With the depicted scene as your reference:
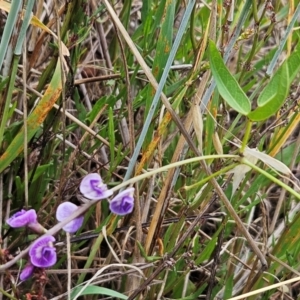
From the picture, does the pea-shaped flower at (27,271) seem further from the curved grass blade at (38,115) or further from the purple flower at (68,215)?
the curved grass blade at (38,115)

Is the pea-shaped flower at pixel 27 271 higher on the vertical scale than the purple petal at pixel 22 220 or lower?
lower

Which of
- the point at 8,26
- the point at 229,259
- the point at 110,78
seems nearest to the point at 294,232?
the point at 229,259

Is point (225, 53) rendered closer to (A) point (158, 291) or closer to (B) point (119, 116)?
(B) point (119, 116)

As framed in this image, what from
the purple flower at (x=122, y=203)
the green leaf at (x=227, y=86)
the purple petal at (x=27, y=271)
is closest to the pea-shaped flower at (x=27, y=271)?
the purple petal at (x=27, y=271)

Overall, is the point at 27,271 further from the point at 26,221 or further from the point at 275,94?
the point at 275,94

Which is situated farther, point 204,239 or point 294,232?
point 204,239

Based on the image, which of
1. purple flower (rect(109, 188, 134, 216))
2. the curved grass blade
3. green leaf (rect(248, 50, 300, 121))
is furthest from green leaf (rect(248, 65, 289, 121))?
the curved grass blade
